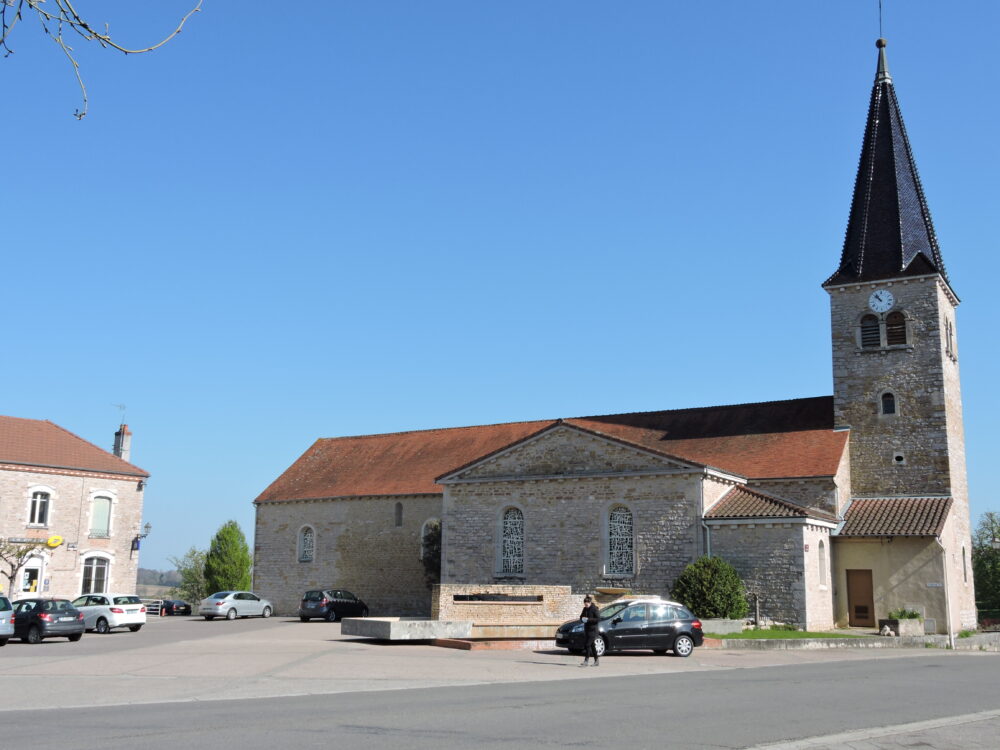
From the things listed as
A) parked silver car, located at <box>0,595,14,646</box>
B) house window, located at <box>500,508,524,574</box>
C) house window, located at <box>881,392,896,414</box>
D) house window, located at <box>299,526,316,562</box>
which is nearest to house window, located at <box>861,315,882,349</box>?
house window, located at <box>881,392,896,414</box>

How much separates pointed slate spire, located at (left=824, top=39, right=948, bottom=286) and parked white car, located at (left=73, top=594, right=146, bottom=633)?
27.1 metres

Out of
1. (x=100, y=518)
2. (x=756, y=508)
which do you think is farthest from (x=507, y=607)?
(x=100, y=518)

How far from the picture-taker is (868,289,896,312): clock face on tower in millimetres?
34594

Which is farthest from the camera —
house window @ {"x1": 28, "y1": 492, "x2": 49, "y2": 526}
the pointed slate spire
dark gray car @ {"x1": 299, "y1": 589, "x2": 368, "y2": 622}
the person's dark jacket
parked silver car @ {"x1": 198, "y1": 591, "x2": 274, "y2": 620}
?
house window @ {"x1": 28, "y1": 492, "x2": 49, "y2": 526}

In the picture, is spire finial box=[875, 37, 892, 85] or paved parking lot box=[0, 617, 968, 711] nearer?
paved parking lot box=[0, 617, 968, 711]

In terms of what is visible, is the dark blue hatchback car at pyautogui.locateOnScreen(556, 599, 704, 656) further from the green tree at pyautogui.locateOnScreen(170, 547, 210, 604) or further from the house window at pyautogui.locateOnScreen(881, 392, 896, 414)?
the green tree at pyautogui.locateOnScreen(170, 547, 210, 604)

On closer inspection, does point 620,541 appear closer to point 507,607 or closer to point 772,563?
point 772,563

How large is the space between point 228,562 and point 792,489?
3571 centimetres

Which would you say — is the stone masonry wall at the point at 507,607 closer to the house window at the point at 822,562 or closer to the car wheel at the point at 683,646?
the car wheel at the point at 683,646

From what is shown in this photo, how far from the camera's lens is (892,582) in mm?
30438

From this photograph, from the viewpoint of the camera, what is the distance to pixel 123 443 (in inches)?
1832

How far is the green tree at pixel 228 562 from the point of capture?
2192 inches

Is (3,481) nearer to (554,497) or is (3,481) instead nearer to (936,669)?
(554,497)

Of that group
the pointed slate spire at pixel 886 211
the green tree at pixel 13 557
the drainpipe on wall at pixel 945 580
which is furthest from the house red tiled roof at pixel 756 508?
the green tree at pixel 13 557
